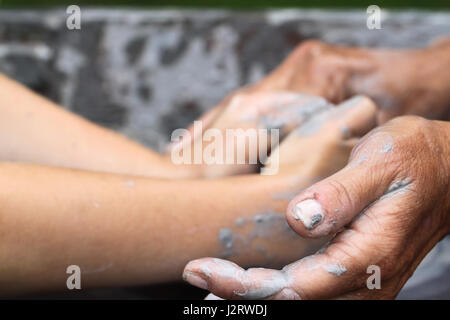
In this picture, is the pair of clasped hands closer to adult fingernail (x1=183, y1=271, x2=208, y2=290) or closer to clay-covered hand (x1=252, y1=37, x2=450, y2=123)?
adult fingernail (x1=183, y1=271, x2=208, y2=290)

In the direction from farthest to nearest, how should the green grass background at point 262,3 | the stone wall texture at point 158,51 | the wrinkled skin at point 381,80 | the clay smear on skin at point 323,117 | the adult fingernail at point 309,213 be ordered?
the green grass background at point 262,3 → the stone wall texture at point 158,51 → the wrinkled skin at point 381,80 → the clay smear on skin at point 323,117 → the adult fingernail at point 309,213

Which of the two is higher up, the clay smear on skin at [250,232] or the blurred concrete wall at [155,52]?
the blurred concrete wall at [155,52]

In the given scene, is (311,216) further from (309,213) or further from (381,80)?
(381,80)

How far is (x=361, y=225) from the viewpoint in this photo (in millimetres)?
593

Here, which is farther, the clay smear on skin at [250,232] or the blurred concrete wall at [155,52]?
the blurred concrete wall at [155,52]

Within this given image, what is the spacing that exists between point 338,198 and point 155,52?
873 millimetres

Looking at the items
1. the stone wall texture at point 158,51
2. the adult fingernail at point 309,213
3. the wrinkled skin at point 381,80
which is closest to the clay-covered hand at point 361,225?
the adult fingernail at point 309,213

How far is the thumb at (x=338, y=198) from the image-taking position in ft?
1.83

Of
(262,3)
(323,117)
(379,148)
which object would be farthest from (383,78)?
(262,3)

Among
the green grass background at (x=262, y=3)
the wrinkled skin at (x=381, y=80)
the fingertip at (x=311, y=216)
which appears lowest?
the fingertip at (x=311, y=216)

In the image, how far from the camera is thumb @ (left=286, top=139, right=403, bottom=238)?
0.56 meters

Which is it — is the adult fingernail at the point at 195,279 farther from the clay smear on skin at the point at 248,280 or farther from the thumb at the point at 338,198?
the thumb at the point at 338,198

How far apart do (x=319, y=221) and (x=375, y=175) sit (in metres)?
0.09

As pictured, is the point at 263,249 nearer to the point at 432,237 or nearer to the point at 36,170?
the point at 432,237
